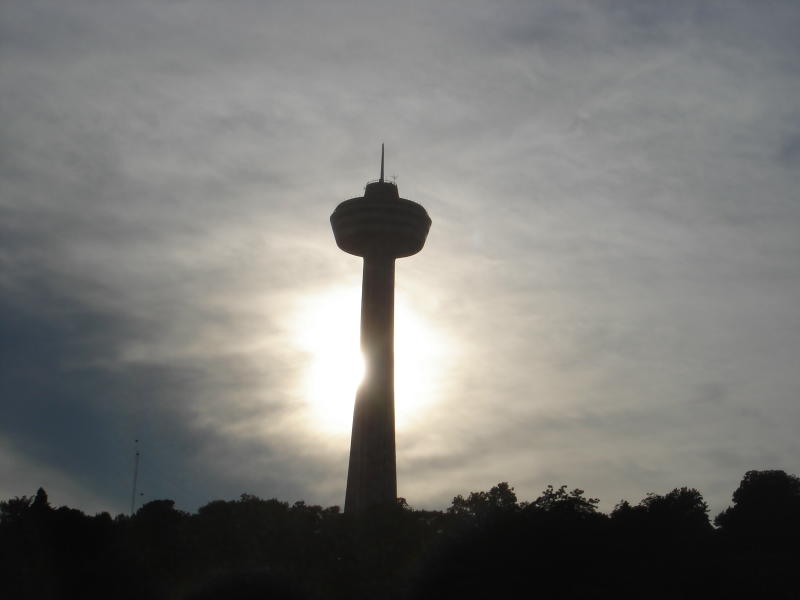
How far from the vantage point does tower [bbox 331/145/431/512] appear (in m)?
185

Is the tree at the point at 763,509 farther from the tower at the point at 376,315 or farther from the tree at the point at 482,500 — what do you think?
the tower at the point at 376,315

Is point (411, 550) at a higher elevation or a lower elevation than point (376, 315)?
lower

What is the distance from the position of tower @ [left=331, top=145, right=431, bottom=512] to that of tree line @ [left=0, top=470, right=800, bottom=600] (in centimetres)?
4979

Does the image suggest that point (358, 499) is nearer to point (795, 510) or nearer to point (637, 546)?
point (795, 510)

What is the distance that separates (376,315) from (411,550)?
265 feet

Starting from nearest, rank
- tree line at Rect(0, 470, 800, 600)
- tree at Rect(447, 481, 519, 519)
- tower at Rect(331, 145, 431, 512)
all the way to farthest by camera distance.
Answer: tree line at Rect(0, 470, 800, 600)
tree at Rect(447, 481, 519, 519)
tower at Rect(331, 145, 431, 512)

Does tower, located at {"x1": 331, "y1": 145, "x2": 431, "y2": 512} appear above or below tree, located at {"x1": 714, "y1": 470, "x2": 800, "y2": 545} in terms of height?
above

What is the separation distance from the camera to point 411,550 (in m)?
112

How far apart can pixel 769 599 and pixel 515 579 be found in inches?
932

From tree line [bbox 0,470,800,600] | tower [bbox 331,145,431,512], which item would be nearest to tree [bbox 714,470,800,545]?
tree line [bbox 0,470,800,600]

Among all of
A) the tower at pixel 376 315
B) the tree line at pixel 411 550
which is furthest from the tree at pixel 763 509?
the tower at pixel 376 315

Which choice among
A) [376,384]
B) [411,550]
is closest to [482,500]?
[411,550]

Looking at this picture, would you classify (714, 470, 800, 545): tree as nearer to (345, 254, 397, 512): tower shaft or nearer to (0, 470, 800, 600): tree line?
(0, 470, 800, 600): tree line

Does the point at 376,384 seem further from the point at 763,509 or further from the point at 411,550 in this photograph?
the point at 411,550
